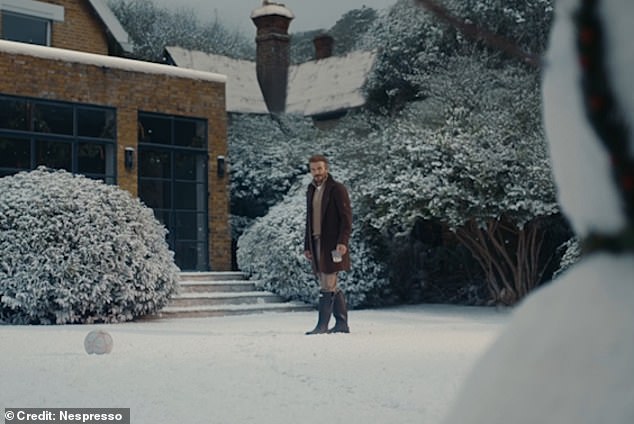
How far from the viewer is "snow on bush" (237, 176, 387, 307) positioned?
461 inches

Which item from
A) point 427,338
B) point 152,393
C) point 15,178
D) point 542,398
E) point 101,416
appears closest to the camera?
point 542,398

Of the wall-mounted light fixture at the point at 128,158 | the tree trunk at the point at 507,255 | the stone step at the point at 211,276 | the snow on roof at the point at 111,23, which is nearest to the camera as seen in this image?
the tree trunk at the point at 507,255

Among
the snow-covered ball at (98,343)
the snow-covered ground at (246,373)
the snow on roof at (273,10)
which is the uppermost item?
the snow on roof at (273,10)

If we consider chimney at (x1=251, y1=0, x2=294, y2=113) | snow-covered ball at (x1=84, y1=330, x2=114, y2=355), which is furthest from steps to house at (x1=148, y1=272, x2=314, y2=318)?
chimney at (x1=251, y1=0, x2=294, y2=113)

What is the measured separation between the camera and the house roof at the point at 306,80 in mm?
21656

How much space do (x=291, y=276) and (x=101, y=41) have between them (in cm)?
854

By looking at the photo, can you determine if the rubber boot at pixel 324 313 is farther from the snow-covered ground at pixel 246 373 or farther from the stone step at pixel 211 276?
the stone step at pixel 211 276

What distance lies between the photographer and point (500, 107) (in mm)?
12469

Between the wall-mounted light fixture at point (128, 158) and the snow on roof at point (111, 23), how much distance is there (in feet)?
13.8

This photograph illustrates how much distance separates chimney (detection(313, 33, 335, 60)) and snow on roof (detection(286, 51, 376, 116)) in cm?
62

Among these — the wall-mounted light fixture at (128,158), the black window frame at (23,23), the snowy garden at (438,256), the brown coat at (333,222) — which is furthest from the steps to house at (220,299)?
the black window frame at (23,23)

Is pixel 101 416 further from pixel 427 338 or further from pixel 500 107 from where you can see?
pixel 500 107

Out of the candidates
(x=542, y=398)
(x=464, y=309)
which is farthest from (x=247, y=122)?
(x=542, y=398)

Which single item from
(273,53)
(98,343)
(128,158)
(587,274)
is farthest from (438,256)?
(587,274)
